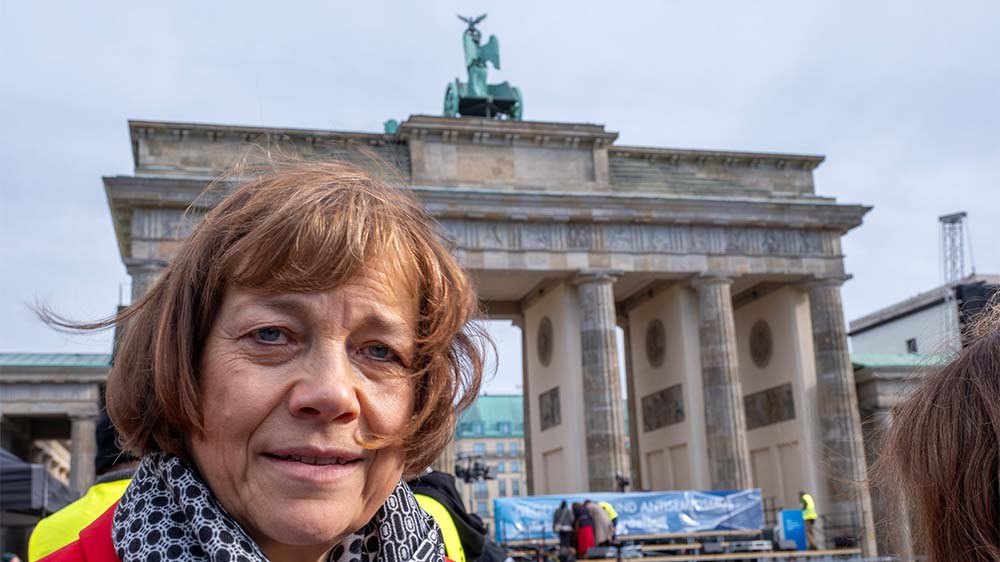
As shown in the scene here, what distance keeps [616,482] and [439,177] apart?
10661mm

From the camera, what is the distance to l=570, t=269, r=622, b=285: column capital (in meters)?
30.2

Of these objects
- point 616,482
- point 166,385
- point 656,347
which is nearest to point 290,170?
point 166,385

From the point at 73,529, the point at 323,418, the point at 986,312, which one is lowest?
the point at 73,529

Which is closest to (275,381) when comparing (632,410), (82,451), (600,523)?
(600,523)

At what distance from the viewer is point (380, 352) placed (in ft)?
5.65

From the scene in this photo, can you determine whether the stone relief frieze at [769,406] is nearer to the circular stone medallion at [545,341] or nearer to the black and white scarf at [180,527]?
the circular stone medallion at [545,341]

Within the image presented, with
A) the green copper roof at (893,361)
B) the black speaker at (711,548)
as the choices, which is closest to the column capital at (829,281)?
the green copper roof at (893,361)

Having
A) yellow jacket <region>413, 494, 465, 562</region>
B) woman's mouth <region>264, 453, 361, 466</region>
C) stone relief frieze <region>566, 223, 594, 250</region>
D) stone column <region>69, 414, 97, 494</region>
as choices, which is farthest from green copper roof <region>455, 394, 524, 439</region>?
woman's mouth <region>264, 453, 361, 466</region>

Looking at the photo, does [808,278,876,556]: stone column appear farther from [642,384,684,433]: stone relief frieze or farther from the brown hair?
the brown hair

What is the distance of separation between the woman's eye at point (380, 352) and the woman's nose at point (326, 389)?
8cm

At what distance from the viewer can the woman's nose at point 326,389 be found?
157 cm

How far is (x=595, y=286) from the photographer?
3028 cm

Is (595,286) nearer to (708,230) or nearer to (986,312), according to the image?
(708,230)

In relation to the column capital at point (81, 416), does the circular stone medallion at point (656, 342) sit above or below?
above
